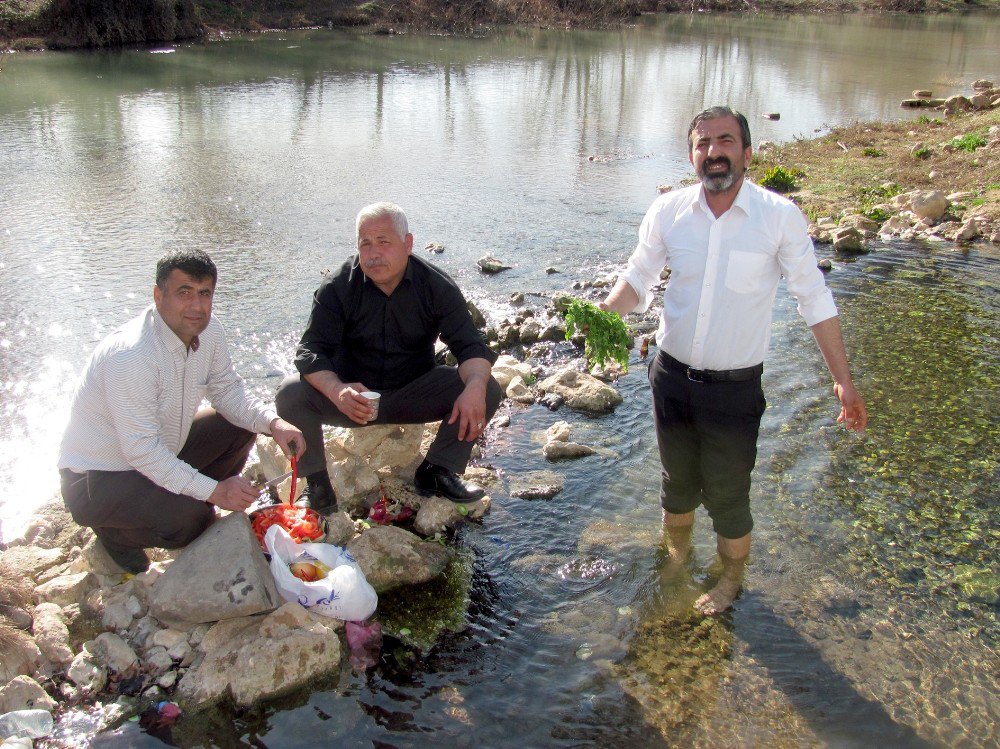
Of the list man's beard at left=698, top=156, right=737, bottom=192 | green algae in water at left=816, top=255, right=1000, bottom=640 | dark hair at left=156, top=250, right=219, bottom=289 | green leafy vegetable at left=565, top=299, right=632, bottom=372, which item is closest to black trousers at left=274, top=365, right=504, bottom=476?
green leafy vegetable at left=565, top=299, right=632, bottom=372

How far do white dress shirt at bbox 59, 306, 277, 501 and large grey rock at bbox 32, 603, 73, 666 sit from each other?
714mm

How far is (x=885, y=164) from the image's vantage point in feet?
50.5

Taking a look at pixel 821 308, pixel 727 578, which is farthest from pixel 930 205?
pixel 727 578

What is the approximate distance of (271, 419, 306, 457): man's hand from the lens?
15.0 ft

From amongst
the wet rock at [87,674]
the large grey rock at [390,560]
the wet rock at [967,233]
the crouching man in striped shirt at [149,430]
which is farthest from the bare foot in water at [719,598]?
the wet rock at [967,233]

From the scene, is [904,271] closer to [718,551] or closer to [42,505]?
[718,551]

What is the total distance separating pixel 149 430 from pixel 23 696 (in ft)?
4.19

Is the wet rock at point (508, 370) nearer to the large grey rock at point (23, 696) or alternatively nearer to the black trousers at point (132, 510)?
the black trousers at point (132, 510)

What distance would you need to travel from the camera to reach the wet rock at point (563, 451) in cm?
608

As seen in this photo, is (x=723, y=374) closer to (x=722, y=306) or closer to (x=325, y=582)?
(x=722, y=306)

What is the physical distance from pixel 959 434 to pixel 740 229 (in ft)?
11.5

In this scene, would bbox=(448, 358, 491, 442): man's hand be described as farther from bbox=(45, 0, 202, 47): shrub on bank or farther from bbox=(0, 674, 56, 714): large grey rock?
bbox=(45, 0, 202, 47): shrub on bank

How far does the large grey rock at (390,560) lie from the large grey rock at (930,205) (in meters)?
10.2

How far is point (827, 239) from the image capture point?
11250 mm
